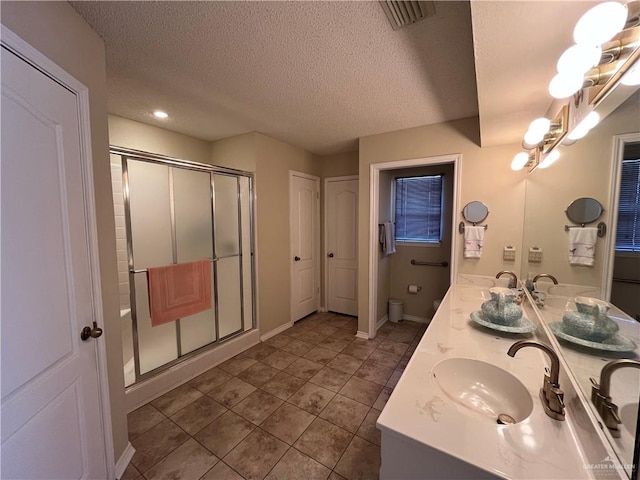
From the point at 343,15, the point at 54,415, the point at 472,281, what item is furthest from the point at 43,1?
the point at 472,281

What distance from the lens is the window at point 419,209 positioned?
3.39m

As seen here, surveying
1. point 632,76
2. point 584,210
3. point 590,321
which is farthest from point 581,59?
point 590,321

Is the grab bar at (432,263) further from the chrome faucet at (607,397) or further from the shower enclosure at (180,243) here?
the chrome faucet at (607,397)

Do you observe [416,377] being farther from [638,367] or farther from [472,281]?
[472,281]

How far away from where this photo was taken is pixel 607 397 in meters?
0.65

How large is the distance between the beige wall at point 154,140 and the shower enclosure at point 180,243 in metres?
0.31

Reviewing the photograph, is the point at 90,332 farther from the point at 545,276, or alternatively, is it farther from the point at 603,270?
the point at 545,276

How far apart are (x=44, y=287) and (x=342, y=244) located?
10.4ft

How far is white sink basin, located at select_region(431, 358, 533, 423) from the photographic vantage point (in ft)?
3.09

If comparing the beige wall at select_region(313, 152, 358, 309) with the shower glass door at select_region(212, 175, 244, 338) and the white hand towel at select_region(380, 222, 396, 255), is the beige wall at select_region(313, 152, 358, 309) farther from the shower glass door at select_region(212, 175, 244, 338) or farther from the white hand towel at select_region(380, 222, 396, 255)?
the shower glass door at select_region(212, 175, 244, 338)

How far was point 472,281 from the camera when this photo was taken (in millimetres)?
2414

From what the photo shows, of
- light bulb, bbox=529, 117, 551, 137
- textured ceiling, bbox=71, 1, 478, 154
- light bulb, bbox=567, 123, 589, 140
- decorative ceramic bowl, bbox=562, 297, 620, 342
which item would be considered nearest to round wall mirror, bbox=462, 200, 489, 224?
textured ceiling, bbox=71, 1, 478, 154

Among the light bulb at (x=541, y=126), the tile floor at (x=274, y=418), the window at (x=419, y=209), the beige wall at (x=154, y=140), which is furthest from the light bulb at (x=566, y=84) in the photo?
the beige wall at (x=154, y=140)

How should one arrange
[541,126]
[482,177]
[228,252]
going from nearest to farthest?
1. [541,126]
2. [482,177]
3. [228,252]
